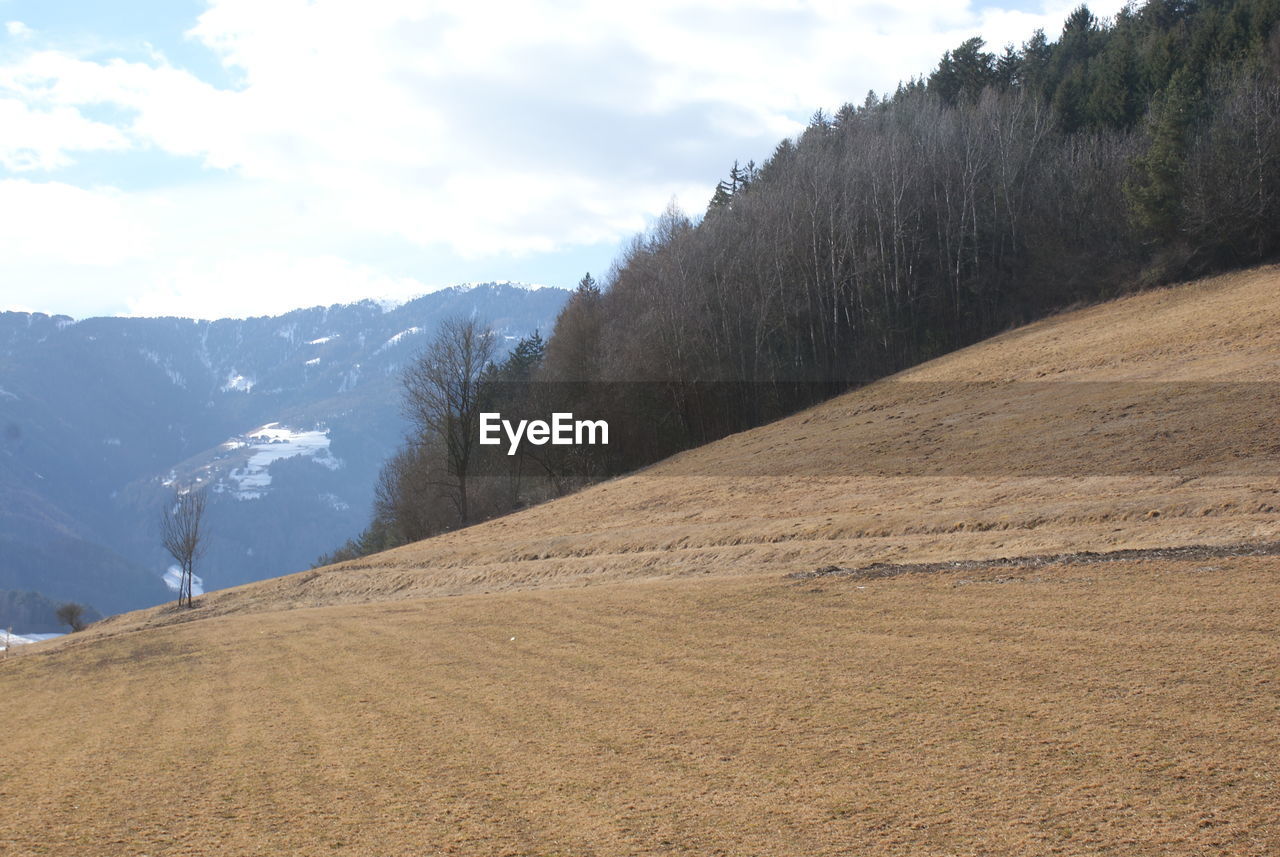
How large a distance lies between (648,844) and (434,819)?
216cm

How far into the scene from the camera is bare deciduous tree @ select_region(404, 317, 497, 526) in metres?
60.3

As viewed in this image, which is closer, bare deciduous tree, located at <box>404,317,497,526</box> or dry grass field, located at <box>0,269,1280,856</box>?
dry grass field, located at <box>0,269,1280,856</box>

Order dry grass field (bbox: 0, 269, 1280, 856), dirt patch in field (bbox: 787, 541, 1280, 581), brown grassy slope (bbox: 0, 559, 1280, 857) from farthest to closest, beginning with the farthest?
dirt patch in field (bbox: 787, 541, 1280, 581), dry grass field (bbox: 0, 269, 1280, 856), brown grassy slope (bbox: 0, 559, 1280, 857)

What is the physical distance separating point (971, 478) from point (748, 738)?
66.6 ft

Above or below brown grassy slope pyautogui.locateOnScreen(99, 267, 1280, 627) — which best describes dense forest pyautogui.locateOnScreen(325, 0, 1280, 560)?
above

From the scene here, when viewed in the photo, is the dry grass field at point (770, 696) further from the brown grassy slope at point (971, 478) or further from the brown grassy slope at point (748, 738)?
the brown grassy slope at point (971, 478)

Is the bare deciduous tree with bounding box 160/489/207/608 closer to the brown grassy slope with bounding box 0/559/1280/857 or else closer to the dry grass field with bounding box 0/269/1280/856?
the dry grass field with bounding box 0/269/1280/856

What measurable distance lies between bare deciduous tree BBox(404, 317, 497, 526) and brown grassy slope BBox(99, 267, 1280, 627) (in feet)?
48.1

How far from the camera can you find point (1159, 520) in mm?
18062

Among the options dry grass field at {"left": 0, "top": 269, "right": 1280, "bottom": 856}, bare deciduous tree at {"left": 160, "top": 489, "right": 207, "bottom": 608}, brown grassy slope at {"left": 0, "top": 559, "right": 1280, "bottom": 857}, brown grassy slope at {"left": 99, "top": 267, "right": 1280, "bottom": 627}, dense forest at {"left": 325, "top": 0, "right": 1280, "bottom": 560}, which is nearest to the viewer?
brown grassy slope at {"left": 0, "top": 559, "right": 1280, "bottom": 857}

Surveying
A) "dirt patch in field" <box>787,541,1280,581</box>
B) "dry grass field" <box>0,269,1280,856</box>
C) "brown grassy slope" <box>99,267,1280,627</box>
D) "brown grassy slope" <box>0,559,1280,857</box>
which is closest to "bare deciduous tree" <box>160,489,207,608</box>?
"brown grassy slope" <box>99,267,1280,627</box>

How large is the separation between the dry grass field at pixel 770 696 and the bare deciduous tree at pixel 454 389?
107 ft

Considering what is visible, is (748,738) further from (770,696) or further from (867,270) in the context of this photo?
(867,270)

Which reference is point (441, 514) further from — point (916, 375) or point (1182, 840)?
point (1182, 840)
